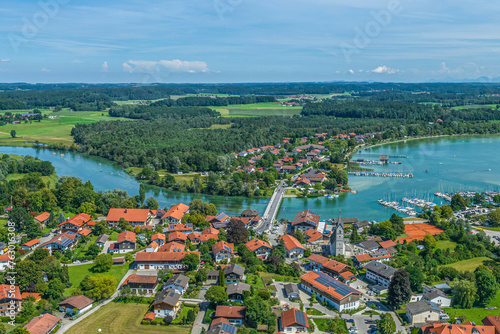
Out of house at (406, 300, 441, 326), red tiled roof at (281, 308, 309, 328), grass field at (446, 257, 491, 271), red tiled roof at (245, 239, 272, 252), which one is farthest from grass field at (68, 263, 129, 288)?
grass field at (446, 257, 491, 271)

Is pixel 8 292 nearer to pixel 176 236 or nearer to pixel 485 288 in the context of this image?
pixel 176 236

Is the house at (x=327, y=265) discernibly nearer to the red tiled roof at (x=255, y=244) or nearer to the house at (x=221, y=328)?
the red tiled roof at (x=255, y=244)

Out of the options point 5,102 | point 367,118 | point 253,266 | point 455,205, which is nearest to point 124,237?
point 253,266

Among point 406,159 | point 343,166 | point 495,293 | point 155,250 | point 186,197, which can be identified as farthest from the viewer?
point 406,159

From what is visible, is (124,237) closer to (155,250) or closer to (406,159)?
(155,250)

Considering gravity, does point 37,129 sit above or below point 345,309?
above

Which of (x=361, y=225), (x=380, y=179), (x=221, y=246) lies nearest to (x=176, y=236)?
(x=221, y=246)

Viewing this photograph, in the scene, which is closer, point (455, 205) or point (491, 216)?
point (491, 216)
